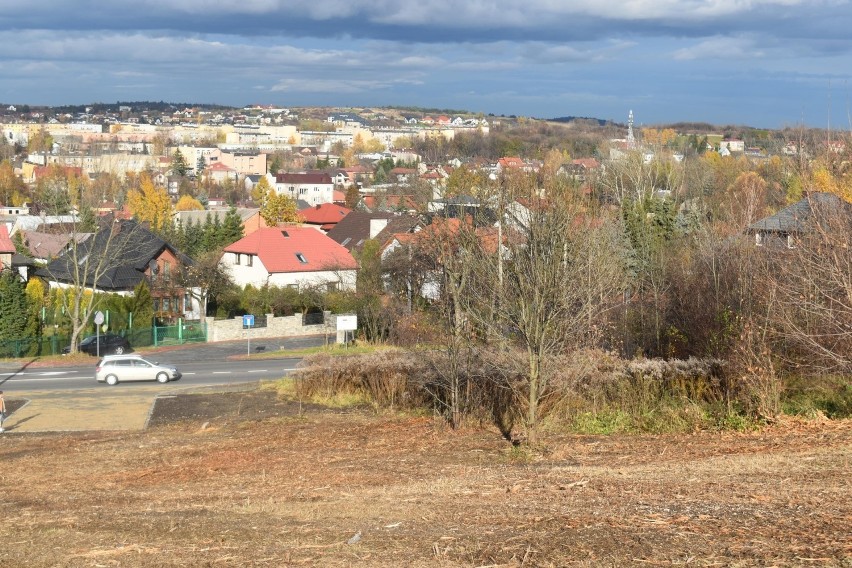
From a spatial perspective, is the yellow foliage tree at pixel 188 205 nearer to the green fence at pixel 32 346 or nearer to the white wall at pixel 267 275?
the white wall at pixel 267 275

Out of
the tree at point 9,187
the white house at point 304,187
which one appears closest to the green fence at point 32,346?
the tree at point 9,187

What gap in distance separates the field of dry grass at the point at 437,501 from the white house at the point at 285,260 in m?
35.4

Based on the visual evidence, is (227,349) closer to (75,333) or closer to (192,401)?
(75,333)

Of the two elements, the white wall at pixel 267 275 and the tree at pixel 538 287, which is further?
the white wall at pixel 267 275

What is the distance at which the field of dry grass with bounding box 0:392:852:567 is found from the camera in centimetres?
941

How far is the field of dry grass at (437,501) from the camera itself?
30.9 feet

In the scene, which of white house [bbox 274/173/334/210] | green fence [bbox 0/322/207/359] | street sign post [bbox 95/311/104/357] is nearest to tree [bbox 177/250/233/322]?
green fence [bbox 0/322/207/359]

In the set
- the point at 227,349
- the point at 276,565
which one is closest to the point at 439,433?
the point at 276,565

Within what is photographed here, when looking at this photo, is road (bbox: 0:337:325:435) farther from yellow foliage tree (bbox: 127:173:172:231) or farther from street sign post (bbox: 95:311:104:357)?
yellow foliage tree (bbox: 127:173:172:231)

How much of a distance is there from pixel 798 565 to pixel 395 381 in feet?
49.8

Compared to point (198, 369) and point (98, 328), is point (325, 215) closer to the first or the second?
point (98, 328)

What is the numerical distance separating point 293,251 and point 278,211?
32.4 m

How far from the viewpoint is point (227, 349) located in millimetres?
42844

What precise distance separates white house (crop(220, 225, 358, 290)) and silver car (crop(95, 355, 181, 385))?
1960 centimetres
